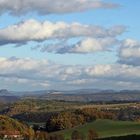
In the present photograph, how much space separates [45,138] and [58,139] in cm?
1261

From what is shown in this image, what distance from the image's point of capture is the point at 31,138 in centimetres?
19538

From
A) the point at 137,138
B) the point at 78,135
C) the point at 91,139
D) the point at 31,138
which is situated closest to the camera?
the point at 137,138

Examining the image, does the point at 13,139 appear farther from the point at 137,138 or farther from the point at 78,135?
the point at 137,138

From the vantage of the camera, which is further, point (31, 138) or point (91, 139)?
point (31, 138)

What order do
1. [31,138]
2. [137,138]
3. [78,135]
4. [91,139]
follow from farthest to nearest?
[31,138], [78,135], [91,139], [137,138]

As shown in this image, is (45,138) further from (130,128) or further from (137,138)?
(137,138)

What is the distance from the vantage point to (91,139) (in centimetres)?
→ 16525

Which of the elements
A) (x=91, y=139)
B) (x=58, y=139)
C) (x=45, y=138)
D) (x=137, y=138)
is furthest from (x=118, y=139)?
(x=45, y=138)

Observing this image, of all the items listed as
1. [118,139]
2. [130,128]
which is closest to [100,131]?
[130,128]

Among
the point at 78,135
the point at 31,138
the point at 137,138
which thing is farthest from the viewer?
the point at 31,138

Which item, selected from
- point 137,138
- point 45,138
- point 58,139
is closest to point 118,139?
point 137,138

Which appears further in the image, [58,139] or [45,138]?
[45,138]

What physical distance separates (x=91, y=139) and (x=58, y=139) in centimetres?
1506

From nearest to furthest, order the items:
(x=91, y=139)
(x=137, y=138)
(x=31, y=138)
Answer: (x=137, y=138) → (x=91, y=139) → (x=31, y=138)
